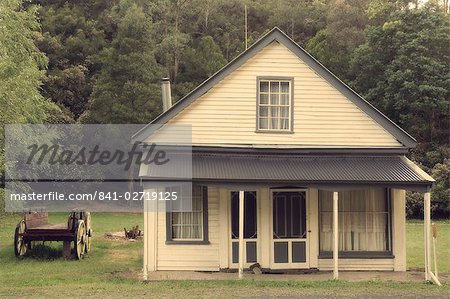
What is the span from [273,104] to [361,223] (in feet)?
14.0

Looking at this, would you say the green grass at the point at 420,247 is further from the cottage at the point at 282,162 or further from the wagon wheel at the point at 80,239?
the wagon wheel at the point at 80,239

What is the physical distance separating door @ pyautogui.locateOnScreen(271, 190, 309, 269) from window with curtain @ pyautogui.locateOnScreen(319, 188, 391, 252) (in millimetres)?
560

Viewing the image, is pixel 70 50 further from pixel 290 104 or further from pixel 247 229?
pixel 247 229

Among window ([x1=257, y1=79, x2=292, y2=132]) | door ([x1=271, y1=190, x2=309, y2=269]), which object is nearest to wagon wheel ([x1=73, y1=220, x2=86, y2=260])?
door ([x1=271, y1=190, x2=309, y2=269])

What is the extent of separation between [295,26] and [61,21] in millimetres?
21796

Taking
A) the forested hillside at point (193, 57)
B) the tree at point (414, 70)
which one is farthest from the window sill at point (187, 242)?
the tree at point (414, 70)

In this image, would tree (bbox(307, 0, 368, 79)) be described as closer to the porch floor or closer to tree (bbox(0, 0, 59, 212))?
tree (bbox(0, 0, 59, 212))

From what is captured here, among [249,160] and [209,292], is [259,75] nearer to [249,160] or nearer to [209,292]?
[249,160]

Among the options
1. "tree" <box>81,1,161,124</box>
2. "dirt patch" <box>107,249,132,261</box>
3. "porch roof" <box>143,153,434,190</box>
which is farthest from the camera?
"tree" <box>81,1,161,124</box>

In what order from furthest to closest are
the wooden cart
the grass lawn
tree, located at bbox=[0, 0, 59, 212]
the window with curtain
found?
tree, located at bbox=[0, 0, 59, 212] < the wooden cart < the window with curtain < the grass lawn

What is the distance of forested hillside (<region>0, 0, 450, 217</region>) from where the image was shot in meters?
36.2

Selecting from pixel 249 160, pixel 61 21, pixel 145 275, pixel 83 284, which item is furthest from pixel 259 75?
pixel 61 21

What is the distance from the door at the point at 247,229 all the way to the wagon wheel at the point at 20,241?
6.45 m

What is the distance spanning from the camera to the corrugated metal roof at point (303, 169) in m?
15.3
